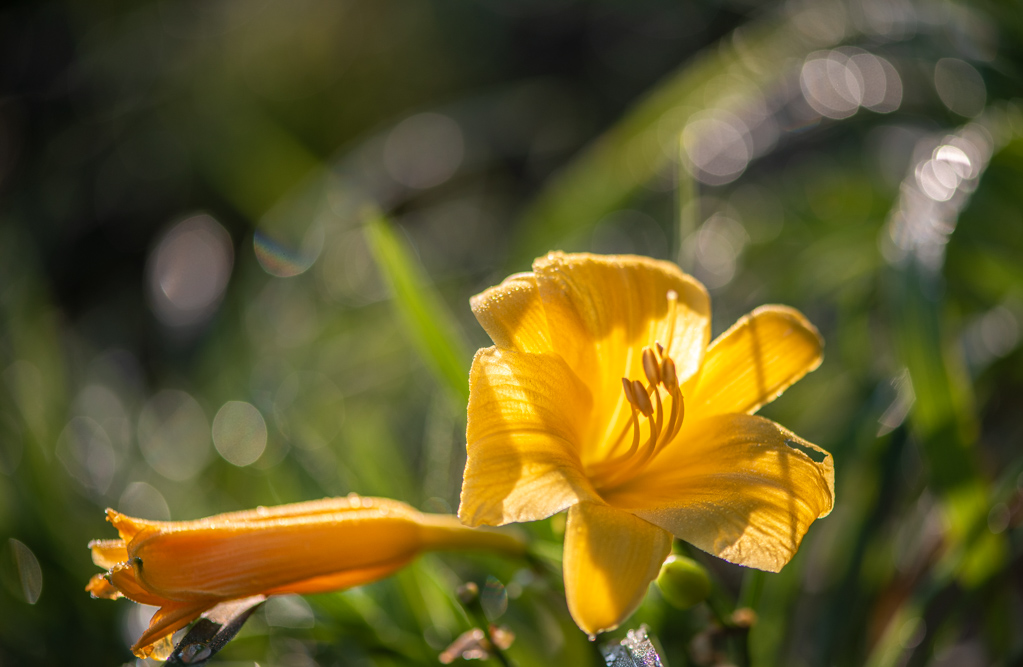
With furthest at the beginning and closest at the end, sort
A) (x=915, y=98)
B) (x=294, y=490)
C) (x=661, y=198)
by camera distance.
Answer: (x=661, y=198)
(x=915, y=98)
(x=294, y=490)

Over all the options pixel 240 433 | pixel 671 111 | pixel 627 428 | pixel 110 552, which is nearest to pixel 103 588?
pixel 110 552

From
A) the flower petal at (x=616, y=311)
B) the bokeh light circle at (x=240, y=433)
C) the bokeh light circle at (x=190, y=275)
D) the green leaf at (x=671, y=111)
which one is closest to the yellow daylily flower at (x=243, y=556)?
the flower petal at (x=616, y=311)

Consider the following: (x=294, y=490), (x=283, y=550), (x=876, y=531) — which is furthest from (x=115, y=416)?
(x=876, y=531)

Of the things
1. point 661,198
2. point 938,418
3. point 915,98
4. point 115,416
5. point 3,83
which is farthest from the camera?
point 3,83

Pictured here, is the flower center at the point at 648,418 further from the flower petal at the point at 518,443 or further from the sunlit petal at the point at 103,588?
the sunlit petal at the point at 103,588

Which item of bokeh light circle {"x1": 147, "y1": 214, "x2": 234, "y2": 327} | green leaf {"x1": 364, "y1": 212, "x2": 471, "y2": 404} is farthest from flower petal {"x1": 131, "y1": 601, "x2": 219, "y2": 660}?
bokeh light circle {"x1": 147, "y1": 214, "x2": 234, "y2": 327}

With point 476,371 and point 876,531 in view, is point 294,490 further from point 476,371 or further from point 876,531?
point 876,531

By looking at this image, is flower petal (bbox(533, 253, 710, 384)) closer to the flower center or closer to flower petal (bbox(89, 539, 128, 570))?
the flower center
